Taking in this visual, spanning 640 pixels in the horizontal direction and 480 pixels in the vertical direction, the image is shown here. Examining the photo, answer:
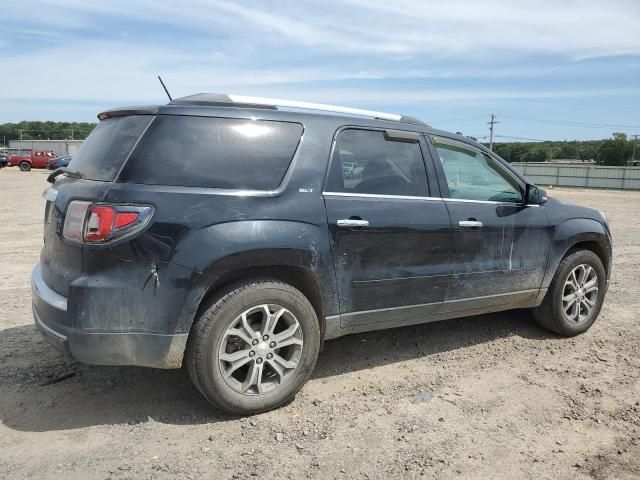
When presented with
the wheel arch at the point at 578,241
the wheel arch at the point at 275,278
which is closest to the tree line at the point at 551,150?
the wheel arch at the point at 578,241

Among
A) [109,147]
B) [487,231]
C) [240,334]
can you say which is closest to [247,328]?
[240,334]

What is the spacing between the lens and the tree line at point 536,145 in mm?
76812

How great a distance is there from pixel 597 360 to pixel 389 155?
244cm

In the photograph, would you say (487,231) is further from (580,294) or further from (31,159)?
(31,159)

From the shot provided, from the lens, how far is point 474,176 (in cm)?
454

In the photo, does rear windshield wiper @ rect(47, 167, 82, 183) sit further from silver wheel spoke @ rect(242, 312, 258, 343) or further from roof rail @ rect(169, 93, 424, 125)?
silver wheel spoke @ rect(242, 312, 258, 343)

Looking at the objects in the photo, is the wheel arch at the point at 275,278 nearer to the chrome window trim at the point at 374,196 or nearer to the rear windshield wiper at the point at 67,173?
the chrome window trim at the point at 374,196

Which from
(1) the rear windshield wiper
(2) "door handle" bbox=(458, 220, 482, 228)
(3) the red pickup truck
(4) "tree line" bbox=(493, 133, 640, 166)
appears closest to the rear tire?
(2) "door handle" bbox=(458, 220, 482, 228)

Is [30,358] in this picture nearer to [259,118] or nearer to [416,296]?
[259,118]

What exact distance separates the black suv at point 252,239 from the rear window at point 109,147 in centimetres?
1

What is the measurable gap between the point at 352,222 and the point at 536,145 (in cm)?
10049

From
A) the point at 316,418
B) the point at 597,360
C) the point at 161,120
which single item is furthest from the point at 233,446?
the point at 597,360

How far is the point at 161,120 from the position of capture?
3.26m

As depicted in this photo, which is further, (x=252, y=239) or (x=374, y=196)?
(x=374, y=196)
